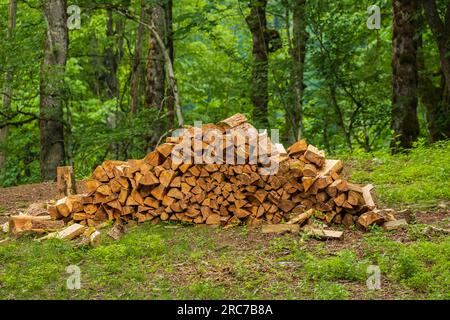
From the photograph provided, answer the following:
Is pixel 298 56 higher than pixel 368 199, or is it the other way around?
pixel 298 56

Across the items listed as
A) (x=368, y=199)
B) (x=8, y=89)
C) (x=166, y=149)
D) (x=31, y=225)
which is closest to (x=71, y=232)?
(x=31, y=225)

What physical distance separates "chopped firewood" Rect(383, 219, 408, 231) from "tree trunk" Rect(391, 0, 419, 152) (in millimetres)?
5554

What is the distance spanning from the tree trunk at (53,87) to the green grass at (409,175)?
6.11m

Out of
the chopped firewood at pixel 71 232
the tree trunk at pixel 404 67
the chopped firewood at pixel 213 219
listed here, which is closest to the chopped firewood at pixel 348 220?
the chopped firewood at pixel 213 219

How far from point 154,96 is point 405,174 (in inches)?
267

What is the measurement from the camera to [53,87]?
1305 centimetres

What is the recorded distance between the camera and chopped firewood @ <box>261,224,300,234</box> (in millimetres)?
7438

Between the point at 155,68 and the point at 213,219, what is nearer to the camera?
the point at 213,219

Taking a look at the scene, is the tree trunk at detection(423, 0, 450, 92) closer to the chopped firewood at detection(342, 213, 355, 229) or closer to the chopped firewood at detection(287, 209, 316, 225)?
the chopped firewood at detection(342, 213, 355, 229)

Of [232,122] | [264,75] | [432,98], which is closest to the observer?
[232,122]

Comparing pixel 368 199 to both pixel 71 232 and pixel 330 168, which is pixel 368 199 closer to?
pixel 330 168

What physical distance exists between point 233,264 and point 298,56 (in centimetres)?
1025

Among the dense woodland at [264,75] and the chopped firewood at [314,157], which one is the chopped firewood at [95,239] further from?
the dense woodland at [264,75]

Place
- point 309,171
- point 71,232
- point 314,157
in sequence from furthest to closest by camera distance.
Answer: point 314,157 → point 309,171 → point 71,232
